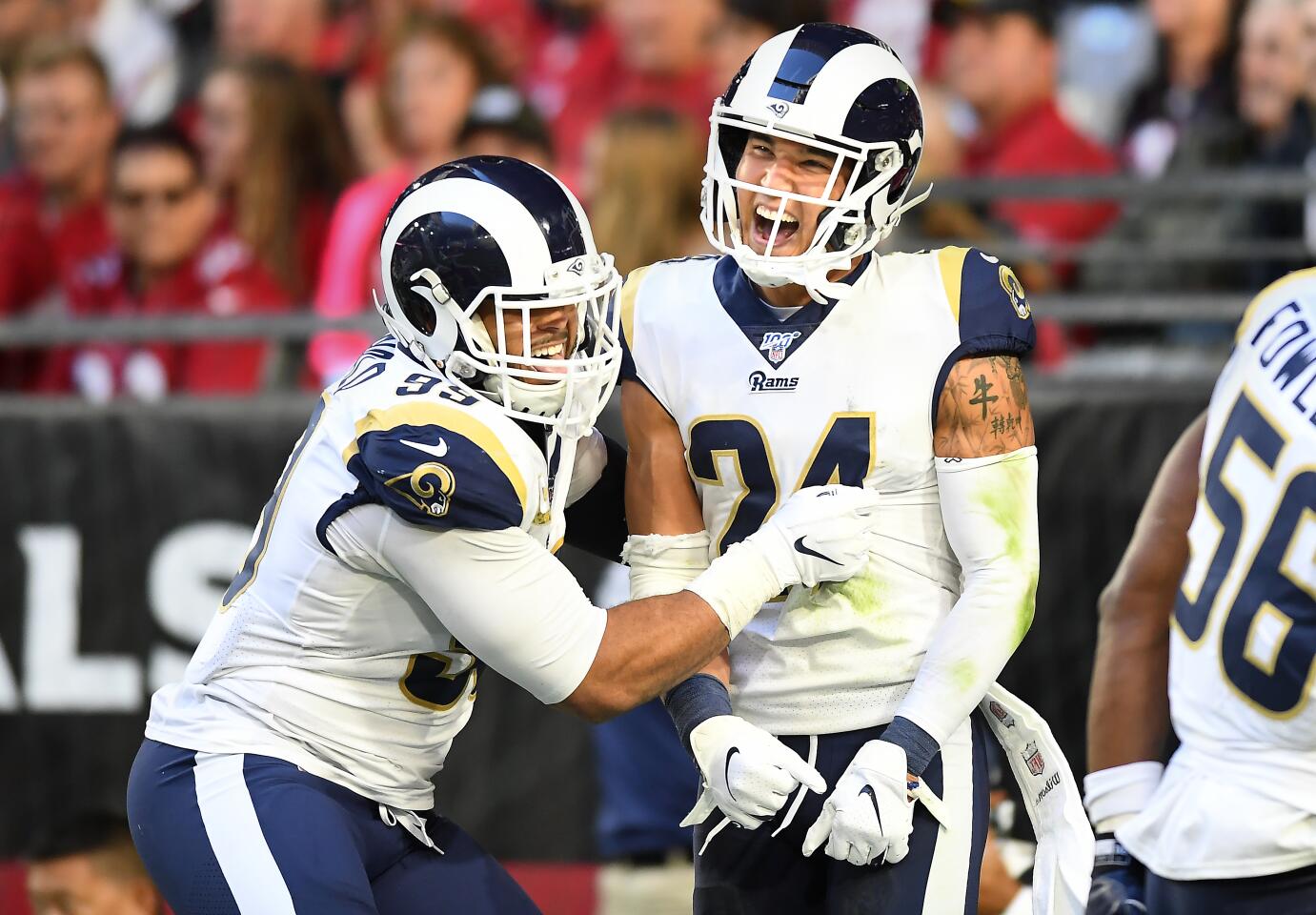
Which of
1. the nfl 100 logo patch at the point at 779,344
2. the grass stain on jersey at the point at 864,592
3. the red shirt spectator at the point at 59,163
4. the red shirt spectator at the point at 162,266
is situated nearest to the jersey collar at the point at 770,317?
the nfl 100 logo patch at the point at 779,344

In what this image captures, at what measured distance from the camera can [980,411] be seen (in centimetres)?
259

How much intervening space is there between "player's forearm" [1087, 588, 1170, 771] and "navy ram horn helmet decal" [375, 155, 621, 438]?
993 mm

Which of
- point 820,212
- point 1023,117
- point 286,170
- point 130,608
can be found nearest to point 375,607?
point 820,212

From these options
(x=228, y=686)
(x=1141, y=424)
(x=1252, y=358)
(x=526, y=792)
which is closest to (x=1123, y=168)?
(x=1141, y=424)

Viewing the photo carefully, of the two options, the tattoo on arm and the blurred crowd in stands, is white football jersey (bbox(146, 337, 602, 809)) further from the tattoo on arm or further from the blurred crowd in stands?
the blurred crowd in stands

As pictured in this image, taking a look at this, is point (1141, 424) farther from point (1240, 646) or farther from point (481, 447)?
point (481, 447)

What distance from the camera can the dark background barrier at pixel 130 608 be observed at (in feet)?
14.7

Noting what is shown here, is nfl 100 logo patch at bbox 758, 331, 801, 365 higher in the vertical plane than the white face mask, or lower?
lower

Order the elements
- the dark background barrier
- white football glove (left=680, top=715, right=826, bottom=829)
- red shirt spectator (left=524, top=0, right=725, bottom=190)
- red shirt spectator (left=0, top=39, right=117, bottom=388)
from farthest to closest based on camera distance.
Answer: red shirt spectator (left=0, top=39, right=117, bottom=388), red shirt spectator (left=524, top=0, right=725, bottom=190), the dark background barrier, white football glove (left=680, top=715, right=826, bottom=829)

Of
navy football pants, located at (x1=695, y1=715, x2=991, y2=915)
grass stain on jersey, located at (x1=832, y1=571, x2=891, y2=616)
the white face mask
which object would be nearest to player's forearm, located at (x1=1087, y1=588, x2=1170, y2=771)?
navy football pants, located at (x1=695, y1=715, x2=991, y2=915)

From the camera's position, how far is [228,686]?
8.62ft

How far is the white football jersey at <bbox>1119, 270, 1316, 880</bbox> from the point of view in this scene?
2562 mm

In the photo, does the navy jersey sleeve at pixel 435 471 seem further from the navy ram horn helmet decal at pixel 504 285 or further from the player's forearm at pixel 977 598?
the player's forearm at pixel 977 598

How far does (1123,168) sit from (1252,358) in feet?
10.4
